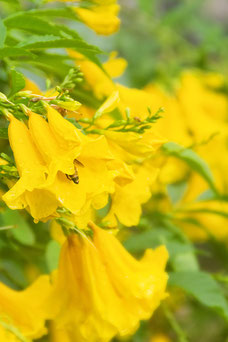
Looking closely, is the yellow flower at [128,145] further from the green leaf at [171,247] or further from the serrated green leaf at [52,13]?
the green leaf at [171,247]

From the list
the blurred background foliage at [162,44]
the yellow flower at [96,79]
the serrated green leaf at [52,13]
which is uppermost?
the serrated green leaf at [52,13]

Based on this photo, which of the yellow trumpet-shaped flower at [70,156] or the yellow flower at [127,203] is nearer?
the yellow trumpet-shaped flower at [70,156]

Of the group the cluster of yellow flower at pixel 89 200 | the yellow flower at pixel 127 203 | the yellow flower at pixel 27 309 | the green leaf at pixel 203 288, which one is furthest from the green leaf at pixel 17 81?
the green leaf at pixel 203 288

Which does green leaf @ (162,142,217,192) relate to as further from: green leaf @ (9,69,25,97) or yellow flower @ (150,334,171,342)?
yellow flower @ (150,334,171,342)

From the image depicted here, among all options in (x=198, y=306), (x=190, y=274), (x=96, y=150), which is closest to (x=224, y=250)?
(x=198, y=306)

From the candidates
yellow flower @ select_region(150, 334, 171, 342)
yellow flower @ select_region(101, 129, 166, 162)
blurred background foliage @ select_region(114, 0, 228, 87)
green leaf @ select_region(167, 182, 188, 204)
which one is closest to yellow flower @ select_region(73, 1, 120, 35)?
yellow flower @ select_region(101, 129, 166, 162)

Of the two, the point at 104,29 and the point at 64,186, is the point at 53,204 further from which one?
the point at 104,29

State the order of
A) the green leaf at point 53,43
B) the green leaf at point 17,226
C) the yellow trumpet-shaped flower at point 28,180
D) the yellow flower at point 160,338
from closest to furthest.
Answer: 1. the yellow trumpet-shaped flower at point 28,180
2. the green leaf at point 53,43
3. the green leaf at point 17,226
4. the yellow flower at point 160,338

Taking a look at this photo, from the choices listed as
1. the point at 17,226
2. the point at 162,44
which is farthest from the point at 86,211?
the point at 162,44
